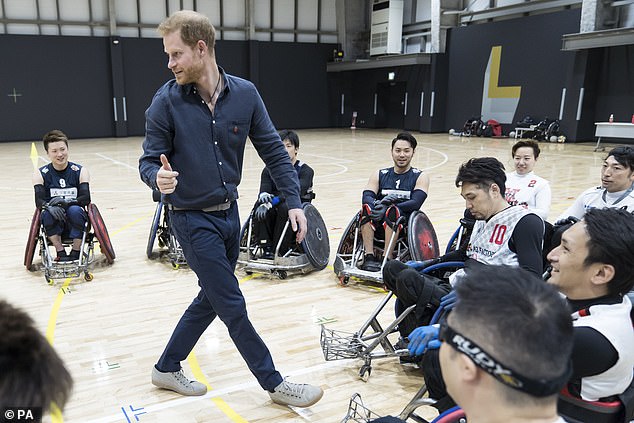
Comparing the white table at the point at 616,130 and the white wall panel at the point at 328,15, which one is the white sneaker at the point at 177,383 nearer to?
the white table at the point at 616,130

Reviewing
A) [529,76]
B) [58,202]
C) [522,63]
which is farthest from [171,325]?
[522,63]

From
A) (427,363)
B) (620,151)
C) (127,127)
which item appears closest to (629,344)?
(427,363)

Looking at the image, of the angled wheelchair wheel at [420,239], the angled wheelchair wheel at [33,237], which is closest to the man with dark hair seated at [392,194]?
the angled wheelchair wheel at [420,239]

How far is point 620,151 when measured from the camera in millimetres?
3592

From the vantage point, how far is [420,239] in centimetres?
399

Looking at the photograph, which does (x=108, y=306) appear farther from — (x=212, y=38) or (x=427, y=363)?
(x=427, y=363)

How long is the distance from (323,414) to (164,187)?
134cm

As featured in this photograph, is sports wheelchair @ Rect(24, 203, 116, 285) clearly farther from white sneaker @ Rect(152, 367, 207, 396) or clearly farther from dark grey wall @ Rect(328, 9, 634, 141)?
dark grey wall @ Rect(328, 9, 634, 141)

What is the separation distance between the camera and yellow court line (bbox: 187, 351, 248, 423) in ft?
8.33

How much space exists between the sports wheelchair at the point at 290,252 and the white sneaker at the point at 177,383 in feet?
5.91

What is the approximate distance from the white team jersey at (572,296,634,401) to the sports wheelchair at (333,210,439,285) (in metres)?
2.28

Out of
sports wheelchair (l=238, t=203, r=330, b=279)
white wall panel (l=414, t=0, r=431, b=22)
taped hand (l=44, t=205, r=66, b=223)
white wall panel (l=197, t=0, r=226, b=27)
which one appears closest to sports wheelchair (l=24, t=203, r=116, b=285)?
taped hand (l=44, t=205, r=66, b=223)

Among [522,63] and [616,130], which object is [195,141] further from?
[522,63]

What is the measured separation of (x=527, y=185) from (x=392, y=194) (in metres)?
1.12
